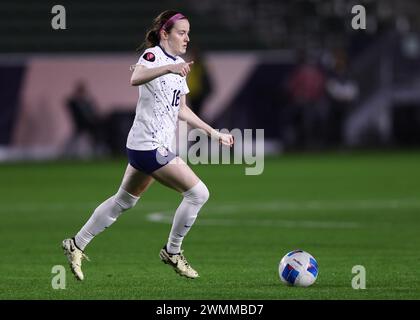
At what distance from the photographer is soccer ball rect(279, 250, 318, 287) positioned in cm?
1080

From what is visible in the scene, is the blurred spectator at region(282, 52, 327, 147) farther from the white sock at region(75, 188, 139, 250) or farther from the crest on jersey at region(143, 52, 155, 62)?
the crest on jersey at region(143, 52, 155, 62)

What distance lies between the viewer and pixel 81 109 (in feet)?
105

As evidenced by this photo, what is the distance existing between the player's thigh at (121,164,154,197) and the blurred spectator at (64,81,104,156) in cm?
2080

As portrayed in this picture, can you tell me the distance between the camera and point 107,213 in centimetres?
1157

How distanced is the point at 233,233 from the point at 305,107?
727 inches

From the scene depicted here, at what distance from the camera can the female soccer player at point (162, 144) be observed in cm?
1123

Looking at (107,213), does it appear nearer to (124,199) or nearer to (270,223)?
(124,199)

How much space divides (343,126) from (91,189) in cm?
1262

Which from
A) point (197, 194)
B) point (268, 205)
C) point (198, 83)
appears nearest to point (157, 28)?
point (197, 194)

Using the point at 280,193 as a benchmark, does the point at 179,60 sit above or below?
above

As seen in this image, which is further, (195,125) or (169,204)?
(169,204)
